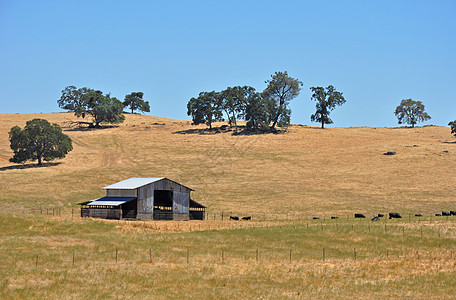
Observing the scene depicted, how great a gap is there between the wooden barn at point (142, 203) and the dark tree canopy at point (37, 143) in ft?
143

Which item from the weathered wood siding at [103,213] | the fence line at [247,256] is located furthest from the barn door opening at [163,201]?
the fence line at [247,256]

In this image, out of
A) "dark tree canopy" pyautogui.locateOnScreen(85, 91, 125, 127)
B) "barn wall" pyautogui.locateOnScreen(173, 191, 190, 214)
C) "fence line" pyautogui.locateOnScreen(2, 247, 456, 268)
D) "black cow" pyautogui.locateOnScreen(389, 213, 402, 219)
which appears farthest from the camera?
"dark tree canopy" pyautogui.locateOnScreen(85, 91, 125, 127)

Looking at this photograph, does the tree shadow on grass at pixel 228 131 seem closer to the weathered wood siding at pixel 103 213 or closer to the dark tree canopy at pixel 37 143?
the dark tree canopy at pixel 37 143

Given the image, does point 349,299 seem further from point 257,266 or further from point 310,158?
point 310,158

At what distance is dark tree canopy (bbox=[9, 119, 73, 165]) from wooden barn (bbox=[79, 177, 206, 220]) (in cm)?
4345

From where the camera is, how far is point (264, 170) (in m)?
105

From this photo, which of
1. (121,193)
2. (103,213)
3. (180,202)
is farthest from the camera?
(180,202)

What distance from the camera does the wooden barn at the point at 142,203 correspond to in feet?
208

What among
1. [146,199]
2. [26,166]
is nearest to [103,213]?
[146,199]

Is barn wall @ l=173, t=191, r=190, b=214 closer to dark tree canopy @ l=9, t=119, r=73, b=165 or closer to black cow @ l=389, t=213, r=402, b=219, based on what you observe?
black cow @ l=389, t=213, r=402, b=219

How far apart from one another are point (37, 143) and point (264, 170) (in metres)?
46.9

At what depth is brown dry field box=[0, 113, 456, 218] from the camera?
7788 cm

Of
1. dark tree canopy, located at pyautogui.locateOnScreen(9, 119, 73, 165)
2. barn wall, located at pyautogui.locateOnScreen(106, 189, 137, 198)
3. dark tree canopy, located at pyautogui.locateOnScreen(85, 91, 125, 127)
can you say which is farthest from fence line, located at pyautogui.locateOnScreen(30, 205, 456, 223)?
dark tree canopy, located at pyautogui.locateOnScreen(85, 91, 125, 127)

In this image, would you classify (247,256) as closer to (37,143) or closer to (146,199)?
(146,199)
